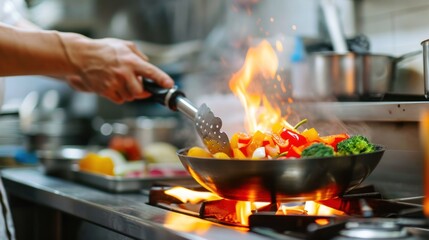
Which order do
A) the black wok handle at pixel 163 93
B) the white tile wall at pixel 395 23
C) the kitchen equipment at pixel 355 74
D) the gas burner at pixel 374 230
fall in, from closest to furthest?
the gas burner at pixel 374 230 → the black wok handle at pixel 163 93 → the kitchen equipment at pixel 355 74 → the white tile wall at pixel 395 23

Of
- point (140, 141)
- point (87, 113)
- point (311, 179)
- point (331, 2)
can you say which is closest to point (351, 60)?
point (331, 2)

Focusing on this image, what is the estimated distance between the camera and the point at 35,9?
3227mm

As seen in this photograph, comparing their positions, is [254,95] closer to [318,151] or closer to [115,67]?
[115,67]

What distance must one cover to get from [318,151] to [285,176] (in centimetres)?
7

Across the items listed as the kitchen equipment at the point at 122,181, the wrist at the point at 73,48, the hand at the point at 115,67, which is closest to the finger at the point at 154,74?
the hand at the point at 115,67

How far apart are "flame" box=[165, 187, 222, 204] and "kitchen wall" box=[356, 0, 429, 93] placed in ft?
2.52

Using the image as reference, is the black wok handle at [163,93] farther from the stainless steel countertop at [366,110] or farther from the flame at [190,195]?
the stainless steel countertop at [366,110]

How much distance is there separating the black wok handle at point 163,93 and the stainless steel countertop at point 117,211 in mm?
222

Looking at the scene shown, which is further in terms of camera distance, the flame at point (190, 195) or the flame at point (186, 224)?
the flame at point (190, 195)

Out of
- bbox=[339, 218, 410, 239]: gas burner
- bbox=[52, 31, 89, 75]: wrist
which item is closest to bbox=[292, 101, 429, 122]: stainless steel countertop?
bbox=[339, 218, 410, 239]: gas burner

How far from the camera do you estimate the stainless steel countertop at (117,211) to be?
2.49 feet

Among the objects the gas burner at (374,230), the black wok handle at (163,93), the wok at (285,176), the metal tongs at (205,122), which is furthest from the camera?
the black wok handle at (163,93)

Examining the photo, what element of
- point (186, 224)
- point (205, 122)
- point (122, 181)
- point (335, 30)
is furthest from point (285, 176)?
point (335, 30)

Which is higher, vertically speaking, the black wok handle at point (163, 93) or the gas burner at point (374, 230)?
the black wok handle at point (163, 93)
